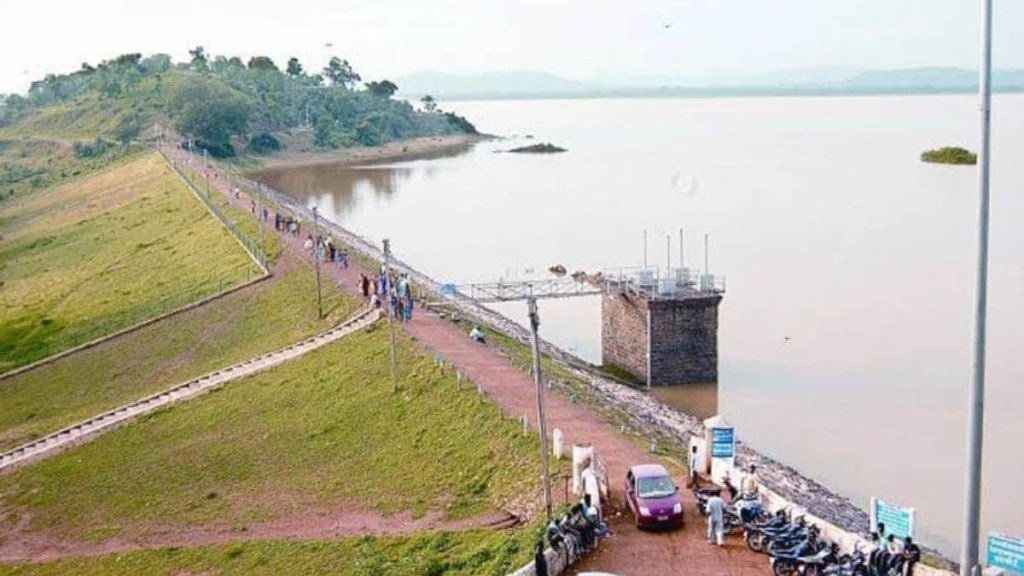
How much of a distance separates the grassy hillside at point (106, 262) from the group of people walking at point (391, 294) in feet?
34.9

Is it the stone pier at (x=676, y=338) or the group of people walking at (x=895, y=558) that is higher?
the group of people walking at (x=895, y=558)

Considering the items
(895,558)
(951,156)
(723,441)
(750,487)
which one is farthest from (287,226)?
(951,156)

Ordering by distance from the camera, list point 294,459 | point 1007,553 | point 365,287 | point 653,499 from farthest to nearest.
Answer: point 365,287 → point 294,459 → point 653,499 → point 1007,553

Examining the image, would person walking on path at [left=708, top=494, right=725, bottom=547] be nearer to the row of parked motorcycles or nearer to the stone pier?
the row of parked motorcycles

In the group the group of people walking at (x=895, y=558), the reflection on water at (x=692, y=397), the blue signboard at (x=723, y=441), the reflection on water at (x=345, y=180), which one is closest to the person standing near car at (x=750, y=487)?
the blue signboard at (x=723, y=441)

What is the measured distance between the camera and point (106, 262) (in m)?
70.1

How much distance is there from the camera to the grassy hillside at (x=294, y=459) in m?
27.8

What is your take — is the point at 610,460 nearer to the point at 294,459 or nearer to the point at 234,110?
the point at 294,459

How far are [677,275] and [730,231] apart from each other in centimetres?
3795

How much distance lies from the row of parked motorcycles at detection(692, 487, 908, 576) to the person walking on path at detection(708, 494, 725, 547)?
318mm

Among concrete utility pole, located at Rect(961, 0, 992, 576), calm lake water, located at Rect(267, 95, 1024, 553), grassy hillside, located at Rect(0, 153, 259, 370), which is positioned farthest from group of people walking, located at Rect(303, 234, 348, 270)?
concrete utility pole, located at Rect(961, 0, 992, 576)

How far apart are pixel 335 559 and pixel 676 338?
22.6 metres

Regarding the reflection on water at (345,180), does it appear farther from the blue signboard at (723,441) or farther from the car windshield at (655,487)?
the car windshield at (655,487)

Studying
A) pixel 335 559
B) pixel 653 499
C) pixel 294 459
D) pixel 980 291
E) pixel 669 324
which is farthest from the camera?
pixel 669 324
